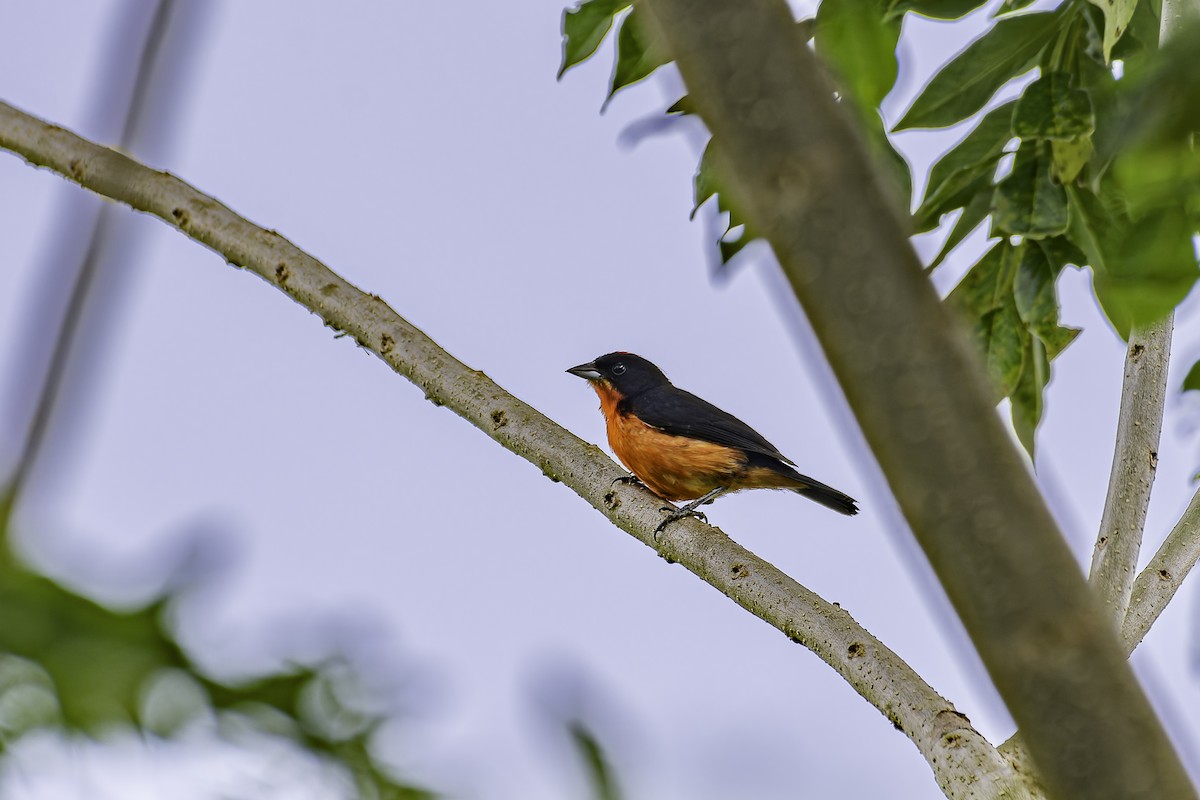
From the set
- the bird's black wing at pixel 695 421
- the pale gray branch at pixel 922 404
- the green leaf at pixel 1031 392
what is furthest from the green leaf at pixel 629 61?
the pale gray branch at pixel 922 404

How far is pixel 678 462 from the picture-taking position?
5.44 m

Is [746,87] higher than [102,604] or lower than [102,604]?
higher

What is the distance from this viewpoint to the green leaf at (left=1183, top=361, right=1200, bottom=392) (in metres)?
3.37

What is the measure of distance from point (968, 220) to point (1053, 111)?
470 millimetres

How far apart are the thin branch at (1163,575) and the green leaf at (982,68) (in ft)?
3.71

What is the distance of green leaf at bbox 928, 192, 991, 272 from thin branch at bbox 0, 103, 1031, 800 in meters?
1.05

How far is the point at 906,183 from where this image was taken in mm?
3250

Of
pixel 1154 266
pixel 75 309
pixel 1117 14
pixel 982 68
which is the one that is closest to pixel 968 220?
pixel 982 68

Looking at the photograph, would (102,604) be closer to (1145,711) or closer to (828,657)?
(1145,711)

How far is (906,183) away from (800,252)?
269cm

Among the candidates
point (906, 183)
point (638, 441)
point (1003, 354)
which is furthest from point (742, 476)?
point (906, 183)

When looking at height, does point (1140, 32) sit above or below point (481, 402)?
above

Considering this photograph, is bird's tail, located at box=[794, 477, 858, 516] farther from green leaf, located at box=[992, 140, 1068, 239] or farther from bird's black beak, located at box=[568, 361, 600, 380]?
green leaf, located at box=[992, 140, 1068, 239]

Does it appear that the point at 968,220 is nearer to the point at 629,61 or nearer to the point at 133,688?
the point at 629,61
